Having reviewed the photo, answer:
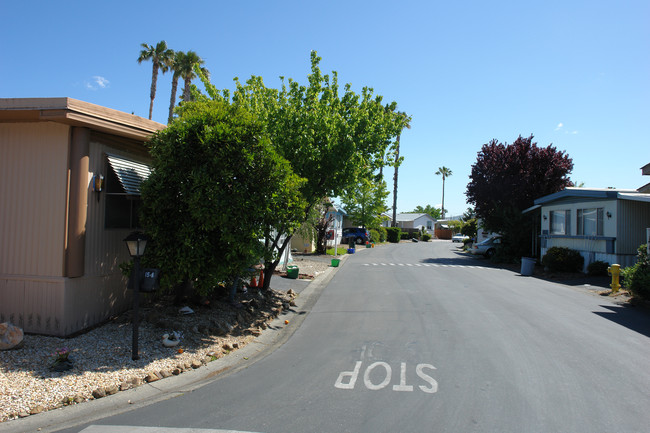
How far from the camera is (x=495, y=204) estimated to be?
26438 millimetres

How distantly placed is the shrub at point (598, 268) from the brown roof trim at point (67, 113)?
17.5 metres

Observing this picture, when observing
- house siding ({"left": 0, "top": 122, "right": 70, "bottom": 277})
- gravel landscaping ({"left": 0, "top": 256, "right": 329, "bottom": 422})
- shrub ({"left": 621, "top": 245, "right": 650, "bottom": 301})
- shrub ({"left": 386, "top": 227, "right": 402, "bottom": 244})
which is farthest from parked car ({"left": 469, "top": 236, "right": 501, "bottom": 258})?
house siding ({"left": 0, "top": 122, "right": 70, "bottom": 277})

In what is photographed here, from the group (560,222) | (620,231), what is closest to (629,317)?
(620,231)

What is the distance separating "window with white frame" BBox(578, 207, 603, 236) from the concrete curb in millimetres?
15475

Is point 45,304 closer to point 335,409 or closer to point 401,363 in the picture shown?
point 335,409

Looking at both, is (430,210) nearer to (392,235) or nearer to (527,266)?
(392,235)

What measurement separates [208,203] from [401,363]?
12.8ft

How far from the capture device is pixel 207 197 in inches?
264

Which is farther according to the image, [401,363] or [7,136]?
[7,136]

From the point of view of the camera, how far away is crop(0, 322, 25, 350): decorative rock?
570 cm

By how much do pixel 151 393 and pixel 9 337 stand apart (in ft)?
8.37

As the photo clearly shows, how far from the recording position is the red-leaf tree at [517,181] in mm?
25609

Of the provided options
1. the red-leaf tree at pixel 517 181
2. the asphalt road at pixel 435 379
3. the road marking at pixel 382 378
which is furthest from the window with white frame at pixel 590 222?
the road marking at pixel 382 378

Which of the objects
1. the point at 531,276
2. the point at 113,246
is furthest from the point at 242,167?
the point at 531,276
